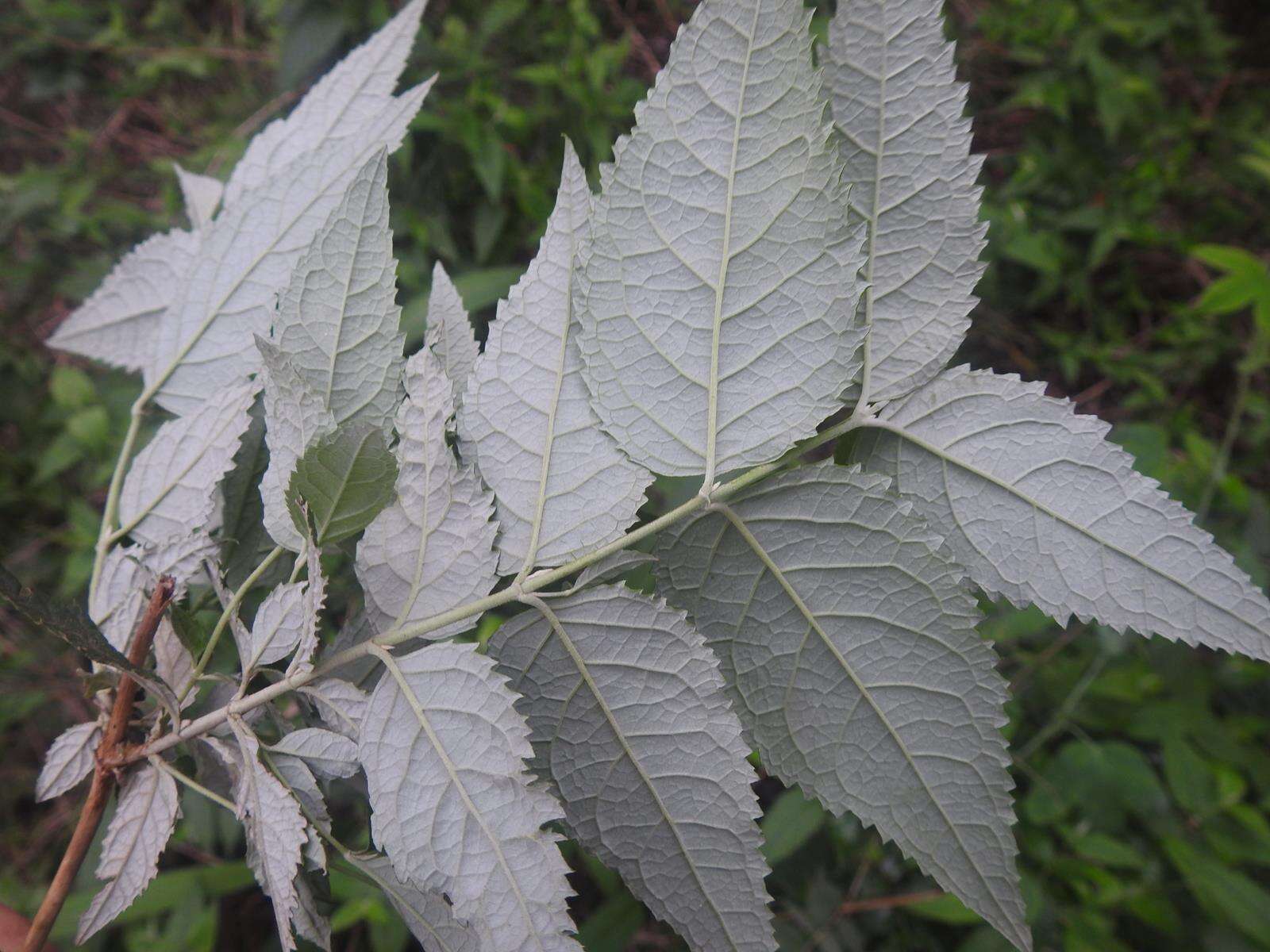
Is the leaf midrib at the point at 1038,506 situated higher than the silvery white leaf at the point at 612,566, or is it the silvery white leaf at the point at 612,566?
the leaf midrib at the point at 1038,506

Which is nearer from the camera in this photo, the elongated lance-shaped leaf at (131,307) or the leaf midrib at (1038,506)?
the leaf midrib at (1038,506)

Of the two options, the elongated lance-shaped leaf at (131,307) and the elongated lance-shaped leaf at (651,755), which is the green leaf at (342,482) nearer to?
the elongated lance-shaped leaf at (651,755)

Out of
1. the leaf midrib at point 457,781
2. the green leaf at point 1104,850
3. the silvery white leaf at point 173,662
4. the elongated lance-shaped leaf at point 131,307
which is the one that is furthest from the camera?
the green leaf at point 1104,850

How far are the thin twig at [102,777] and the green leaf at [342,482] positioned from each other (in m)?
0.14

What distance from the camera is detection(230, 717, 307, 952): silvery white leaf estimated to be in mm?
500

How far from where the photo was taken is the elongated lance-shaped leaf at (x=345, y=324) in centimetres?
54

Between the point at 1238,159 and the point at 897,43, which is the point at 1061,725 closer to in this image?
the point at 897,43

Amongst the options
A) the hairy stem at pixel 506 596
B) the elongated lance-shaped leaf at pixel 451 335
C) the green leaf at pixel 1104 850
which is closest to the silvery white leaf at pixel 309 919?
the hairy stem at pixel 506 596

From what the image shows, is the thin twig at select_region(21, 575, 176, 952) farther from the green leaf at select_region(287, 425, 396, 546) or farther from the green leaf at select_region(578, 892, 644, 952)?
the green leaf at select_region(578, 892, 644, 952)

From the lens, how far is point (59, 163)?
2527 mm

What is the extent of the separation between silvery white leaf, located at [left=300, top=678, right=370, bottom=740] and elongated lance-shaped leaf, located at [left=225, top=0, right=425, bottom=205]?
39 centimetres

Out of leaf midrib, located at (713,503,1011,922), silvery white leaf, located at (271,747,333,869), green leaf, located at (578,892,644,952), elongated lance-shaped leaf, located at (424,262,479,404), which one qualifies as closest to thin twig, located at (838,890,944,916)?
green leaf, located at (578,892,644,952)

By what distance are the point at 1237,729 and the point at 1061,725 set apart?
36cm

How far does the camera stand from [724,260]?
50cm
